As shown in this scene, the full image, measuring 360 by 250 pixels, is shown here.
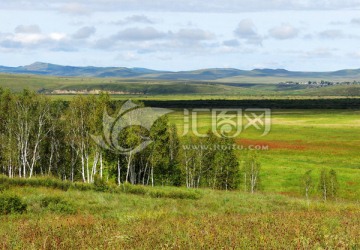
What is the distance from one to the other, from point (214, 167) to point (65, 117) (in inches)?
963

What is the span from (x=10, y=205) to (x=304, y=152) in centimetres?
8022

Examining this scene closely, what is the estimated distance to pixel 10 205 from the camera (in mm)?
17969

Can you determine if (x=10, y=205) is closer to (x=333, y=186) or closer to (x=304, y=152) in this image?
(x=333, y=186)

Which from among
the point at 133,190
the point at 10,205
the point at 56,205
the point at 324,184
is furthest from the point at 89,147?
the point at 10,205

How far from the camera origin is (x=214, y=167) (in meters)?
60.2

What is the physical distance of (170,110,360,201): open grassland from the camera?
61.1 metres

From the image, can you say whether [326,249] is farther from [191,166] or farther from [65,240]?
[191,166]

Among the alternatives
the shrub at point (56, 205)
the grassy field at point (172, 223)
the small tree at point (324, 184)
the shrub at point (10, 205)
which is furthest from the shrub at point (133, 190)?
the small tree at point (324, 184)

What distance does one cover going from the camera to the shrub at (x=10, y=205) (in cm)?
1775

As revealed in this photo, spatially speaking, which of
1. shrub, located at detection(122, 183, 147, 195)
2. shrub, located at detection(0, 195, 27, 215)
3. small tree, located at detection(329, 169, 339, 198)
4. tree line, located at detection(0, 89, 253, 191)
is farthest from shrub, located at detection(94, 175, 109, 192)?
small tree, located at detection(329, 169, 339, 198)

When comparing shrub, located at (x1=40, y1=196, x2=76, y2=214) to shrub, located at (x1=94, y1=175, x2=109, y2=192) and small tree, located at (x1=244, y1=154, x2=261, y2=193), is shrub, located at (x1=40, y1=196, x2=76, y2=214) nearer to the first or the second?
shrub, located at (x1=94, y1=175, x2=109, y2=192)

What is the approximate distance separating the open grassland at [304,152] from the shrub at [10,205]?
45.0m

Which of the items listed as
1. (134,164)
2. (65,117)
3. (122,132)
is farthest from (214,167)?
(65,117)

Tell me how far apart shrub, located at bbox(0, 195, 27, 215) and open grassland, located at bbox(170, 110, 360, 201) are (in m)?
45.0
